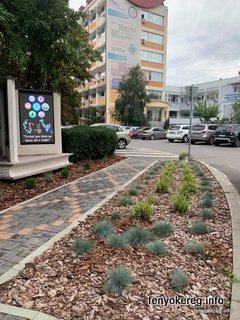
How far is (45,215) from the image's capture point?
5.08m

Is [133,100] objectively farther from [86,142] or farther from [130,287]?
[130,287]

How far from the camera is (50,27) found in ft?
23.9

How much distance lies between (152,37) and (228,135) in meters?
30.7

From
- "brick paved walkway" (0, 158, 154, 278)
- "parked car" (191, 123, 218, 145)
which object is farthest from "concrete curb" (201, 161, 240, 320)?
"parked car" (191, 123, 218, 145)

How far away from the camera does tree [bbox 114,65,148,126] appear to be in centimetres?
3825

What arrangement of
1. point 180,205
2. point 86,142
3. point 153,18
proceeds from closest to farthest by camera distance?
point 180,205 → point 86,142 → point 153,18

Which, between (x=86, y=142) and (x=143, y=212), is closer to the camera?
(x=143, y=212)

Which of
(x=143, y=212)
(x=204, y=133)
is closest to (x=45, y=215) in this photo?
(x=143, y=212)

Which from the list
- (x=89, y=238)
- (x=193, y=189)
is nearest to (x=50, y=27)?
(x=193, y=189)

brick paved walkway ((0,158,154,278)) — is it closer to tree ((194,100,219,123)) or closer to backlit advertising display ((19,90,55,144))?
backlit advertising display ((19,90,55,144))

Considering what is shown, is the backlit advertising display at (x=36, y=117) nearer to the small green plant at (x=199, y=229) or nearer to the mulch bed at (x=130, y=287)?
the mulch bed at (x=130, y=287)

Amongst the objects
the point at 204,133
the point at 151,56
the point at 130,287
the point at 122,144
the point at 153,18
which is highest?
the point at 153,18

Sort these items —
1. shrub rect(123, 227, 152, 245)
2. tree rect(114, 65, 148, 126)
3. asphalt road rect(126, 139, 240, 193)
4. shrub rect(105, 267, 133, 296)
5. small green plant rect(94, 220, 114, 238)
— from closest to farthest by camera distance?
shrub rect(105, 267, 133, 296), shrub rect(123, 227, 152, 245), small green plant rect(94, 220, 114, 238), asphalt road rect(126, 139, 240, 193), tree rect(114, 65, 148, 126)

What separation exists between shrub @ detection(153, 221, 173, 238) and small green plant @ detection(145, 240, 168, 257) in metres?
0.39
